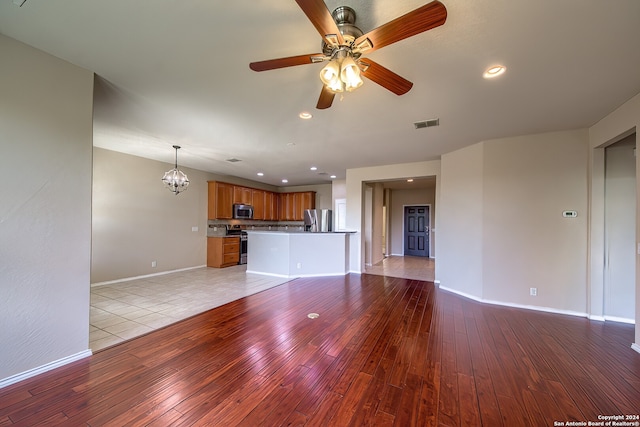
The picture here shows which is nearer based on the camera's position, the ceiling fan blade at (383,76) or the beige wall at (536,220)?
the ceiling fan blade at (383,76)

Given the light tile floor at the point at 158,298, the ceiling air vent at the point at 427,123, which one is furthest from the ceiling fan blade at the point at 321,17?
the light tile floor at the point at 158,298

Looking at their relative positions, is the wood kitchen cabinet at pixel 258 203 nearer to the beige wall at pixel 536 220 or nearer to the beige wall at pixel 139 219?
the beige wall at pixel 139 219

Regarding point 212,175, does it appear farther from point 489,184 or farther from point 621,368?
point 621,368

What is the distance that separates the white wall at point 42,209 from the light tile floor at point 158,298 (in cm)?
51

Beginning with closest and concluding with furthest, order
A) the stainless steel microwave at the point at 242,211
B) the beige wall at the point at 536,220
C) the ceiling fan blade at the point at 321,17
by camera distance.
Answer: the ceiling fan blade at the point at 321,17 < the beige wall at the point at 536,220 < the stainless steel microwave at the point at 242,211

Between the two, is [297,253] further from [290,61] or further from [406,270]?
[290,61]

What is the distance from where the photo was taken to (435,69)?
208 cm

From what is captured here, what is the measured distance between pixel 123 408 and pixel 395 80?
2.97 meters

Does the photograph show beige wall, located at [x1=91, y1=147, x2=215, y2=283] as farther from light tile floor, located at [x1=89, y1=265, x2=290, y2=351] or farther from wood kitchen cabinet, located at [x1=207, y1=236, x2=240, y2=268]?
light tile floor, located at [x1=89, y1=265, x2=290, y2=351]

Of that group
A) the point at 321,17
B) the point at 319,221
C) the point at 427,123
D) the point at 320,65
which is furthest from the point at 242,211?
the point at 321,17

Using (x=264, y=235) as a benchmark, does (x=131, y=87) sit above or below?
above

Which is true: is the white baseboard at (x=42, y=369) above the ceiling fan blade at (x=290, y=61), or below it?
below

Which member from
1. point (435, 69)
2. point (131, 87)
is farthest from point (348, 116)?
point (131, 87)

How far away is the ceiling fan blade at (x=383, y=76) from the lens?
1.57 metres
